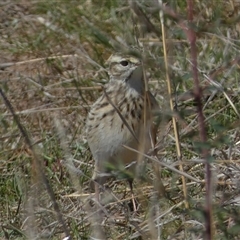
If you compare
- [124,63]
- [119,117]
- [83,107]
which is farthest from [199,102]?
[83,107]

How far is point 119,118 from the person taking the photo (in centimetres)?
489

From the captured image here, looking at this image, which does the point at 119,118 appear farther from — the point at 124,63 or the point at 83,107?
the point at 83,107

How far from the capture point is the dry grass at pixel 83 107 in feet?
13.0

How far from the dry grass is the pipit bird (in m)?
0.13

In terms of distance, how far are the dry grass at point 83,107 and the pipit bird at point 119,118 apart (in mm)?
126

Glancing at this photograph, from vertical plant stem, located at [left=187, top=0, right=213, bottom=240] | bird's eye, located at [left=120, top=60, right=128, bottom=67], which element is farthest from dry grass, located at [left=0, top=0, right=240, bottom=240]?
vertical plant stem, located at [left=187, top=0, right=213, bottom=240]

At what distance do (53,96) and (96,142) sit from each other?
135cm

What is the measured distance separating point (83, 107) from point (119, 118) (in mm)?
1191

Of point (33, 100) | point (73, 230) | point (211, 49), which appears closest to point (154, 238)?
point (73, 230)

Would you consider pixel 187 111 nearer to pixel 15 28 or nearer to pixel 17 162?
pixel 17 162

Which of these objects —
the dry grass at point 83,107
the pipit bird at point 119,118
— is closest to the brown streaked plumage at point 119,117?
the pipit bird at point 119,118

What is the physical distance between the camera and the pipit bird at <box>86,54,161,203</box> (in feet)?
15.9

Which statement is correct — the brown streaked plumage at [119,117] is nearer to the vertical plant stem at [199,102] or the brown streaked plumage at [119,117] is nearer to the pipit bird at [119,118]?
the pipit bird at [119,118]

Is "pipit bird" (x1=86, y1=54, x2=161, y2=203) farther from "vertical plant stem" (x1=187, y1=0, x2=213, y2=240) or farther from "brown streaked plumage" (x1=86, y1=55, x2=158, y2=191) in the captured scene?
"vertical plant stem" (x1=187, y1=0, x2=213, y2=240)
